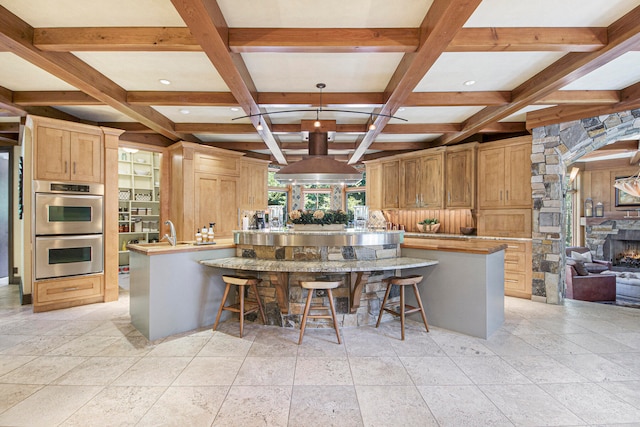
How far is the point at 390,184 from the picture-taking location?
6809 mm

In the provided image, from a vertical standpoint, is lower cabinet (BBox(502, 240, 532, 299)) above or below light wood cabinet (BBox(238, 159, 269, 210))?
below

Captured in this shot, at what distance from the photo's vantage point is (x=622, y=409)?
2.06 meters

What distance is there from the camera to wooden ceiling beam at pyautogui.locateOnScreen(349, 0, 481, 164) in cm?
196

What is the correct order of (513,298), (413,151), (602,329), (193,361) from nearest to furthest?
(193,361) < (602,329) < (513,298) < (413,151)

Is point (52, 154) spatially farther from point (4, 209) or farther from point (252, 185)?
point (4, 209)

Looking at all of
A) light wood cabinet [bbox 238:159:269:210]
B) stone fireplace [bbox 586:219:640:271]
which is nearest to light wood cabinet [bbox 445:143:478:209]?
light wood cabinet [bbox 238:159:269:210]

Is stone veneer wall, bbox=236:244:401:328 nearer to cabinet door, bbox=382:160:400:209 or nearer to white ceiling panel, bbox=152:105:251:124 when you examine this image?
white ceiling panel, bbox=152:105:251:124

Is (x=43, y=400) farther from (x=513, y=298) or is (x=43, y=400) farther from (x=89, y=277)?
(x=513, y=298)

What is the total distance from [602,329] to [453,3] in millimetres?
3959

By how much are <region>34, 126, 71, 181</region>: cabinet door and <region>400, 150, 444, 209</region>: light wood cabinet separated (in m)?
5.78

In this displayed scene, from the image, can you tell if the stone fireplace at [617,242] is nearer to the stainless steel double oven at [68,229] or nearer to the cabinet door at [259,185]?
the cabinet door at [259,185]

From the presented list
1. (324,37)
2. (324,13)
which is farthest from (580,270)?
(324,13)

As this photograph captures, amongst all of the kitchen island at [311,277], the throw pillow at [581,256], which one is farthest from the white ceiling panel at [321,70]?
the throw pillow at [581,256]

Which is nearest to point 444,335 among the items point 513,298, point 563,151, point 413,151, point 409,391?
point 409,391
